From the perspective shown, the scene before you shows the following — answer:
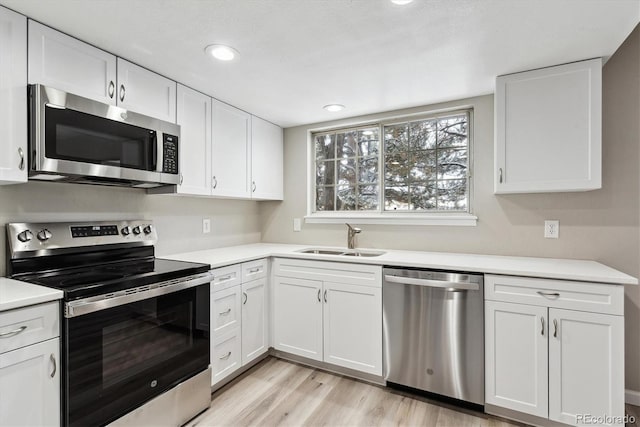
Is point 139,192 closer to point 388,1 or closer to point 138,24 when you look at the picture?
→ point 138,24

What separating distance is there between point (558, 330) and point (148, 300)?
7.29 ft

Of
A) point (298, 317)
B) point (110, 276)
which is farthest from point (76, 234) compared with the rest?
point (298, 317)

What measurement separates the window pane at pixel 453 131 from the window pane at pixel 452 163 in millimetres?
63

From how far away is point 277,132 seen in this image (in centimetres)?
337

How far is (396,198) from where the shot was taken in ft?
9.73

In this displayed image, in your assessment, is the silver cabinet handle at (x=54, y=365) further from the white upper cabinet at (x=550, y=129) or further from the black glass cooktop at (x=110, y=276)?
the white upper cabinet at (x=550, y=129)

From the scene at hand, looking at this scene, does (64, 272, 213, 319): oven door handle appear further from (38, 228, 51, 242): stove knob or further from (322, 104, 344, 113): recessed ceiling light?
(322, 104, 344, 113): recessed ceiling light

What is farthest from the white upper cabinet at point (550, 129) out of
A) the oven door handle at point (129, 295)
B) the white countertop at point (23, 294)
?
the white countertop at point (23, 294)

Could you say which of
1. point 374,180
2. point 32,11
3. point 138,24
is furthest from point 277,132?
point 32,11

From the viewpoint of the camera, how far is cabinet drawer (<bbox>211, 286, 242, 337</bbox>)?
85.6 inches

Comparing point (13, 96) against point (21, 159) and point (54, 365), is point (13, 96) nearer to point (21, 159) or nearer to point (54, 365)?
point (21, 159)

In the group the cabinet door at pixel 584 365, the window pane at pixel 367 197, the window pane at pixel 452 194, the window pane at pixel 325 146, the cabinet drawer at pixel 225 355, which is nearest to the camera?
the cabinet door at pixel 584 365

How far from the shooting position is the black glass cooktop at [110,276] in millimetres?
1442

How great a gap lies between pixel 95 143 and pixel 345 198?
2.13 metres
